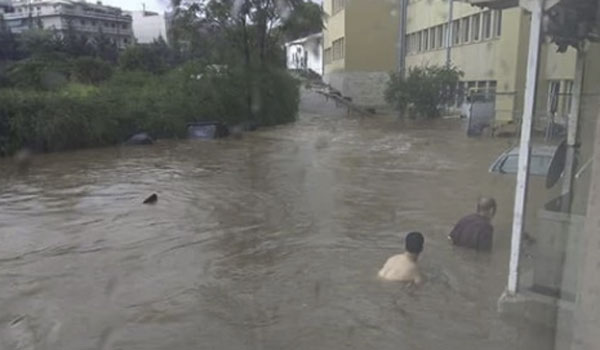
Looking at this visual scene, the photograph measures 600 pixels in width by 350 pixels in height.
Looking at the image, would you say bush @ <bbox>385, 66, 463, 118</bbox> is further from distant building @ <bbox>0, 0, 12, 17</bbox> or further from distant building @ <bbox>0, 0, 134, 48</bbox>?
distant building @ <bbox>0, 0, 12, 17</bbox>

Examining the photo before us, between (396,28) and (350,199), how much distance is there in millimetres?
30503

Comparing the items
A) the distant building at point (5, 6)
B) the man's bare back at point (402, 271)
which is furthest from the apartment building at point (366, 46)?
the man's bare back at point (402, 271)

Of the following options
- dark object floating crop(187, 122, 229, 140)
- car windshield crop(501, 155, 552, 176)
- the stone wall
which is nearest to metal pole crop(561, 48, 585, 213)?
car windshield crop(501, 155, 552, 176)

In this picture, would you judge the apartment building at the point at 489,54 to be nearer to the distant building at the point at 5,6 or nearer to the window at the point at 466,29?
the window at the point at 466,29

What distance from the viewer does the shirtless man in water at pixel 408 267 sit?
21.2 feet

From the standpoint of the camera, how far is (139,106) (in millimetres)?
22906

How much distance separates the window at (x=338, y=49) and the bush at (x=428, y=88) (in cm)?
1250

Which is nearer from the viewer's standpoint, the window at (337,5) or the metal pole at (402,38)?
the metal pole at (402,38)

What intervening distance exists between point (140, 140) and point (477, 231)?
16121 mm

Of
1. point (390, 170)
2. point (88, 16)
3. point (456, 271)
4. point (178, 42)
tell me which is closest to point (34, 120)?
point (390, 170)

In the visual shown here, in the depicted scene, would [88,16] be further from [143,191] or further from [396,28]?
[143,191]

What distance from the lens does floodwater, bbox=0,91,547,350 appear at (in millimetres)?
5297

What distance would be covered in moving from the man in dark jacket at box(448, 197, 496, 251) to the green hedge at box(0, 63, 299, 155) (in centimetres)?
1526

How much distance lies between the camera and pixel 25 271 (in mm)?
7254
